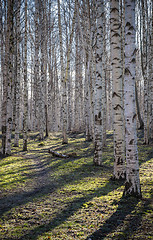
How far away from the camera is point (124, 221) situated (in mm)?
3334

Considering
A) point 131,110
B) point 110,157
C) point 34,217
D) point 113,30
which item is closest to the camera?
point 34,217

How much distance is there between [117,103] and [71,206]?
9.53 ft

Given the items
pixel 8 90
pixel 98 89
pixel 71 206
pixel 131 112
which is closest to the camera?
pixel 71 206

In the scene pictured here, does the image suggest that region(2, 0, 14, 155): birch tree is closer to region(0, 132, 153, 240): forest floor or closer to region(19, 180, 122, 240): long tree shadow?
region(0, 132, 153, 240): forest floor

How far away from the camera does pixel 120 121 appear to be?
5379mm

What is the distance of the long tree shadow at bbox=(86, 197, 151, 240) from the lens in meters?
2.97

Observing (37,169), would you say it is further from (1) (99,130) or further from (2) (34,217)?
(2) (34,217)

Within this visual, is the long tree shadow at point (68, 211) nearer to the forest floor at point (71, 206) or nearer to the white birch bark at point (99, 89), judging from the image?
the forest floor at point (71, 206)

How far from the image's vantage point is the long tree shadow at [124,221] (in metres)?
2.97

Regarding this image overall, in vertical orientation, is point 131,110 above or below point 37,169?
above

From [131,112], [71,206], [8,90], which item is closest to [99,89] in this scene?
[131,112]

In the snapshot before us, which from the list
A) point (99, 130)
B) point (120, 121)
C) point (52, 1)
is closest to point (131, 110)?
point (120, 121)

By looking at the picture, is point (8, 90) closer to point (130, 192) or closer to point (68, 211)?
point (68, 211)

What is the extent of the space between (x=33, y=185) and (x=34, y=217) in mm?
2037
